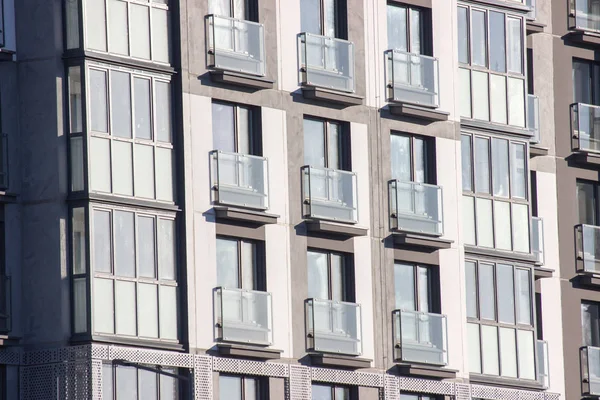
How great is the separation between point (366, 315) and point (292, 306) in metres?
2.34

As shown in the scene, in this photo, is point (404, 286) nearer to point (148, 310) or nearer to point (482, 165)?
point (482, 165)

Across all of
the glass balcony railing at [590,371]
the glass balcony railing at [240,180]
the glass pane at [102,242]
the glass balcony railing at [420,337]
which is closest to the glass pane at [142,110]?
the glass balcony railing at [240,180]

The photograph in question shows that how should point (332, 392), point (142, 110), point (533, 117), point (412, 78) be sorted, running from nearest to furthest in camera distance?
1. point (142, 110)
2. point (332, 392)
3. point (412, 78)
4. point (533, 117)

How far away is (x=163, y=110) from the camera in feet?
173

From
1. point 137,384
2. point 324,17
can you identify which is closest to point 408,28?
Answer: point 324,17

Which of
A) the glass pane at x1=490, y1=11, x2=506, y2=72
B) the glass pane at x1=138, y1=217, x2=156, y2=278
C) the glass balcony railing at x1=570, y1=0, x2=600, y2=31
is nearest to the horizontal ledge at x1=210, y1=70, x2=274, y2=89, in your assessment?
the glass pane at x1=138, y1=217, x2=156, y2=278

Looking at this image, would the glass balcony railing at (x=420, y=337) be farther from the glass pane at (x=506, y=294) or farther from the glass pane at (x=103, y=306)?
the glass pane at (x=103, y=306)

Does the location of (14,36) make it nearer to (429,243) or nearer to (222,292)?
(222,292)

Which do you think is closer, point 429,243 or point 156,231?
point 156,231

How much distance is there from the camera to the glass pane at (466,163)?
5894 centimetres

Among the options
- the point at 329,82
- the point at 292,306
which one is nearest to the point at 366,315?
the point at 292,306

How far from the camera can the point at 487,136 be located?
59688mm

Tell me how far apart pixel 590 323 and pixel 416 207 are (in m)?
8.19

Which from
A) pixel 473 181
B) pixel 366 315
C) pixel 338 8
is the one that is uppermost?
pixel 338 8
